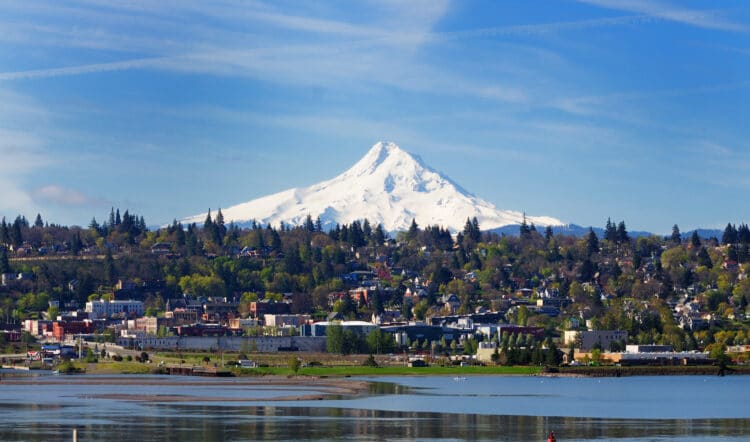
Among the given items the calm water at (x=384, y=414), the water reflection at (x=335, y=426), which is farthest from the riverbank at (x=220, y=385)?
the water reflection at (x=335, y=426)

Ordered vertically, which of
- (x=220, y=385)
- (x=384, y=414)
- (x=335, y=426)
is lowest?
(x=335, y=426)

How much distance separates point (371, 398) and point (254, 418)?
1114 inches

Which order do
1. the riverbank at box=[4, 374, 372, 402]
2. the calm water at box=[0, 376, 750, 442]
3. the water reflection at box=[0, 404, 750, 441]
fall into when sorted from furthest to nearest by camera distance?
1. the riverbank at box=[4, 374, 372, 402]
2. the calm water at box=[0, 376, 750, 442]
3. the water reflection at box=[0, 404, 750, 441]

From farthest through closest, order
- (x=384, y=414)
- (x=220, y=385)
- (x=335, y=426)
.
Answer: (x=220, y=385)
(x=384, y=414)
(x=335, y=426)

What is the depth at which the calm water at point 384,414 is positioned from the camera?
3915 inches

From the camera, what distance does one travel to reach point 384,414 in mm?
115875

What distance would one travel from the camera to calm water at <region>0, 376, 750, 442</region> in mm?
99438

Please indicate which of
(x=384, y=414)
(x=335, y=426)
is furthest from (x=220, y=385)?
(x=335, y=426)

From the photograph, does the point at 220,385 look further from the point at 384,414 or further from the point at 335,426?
the point at 335,426

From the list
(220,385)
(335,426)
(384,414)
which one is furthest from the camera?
(220,385)

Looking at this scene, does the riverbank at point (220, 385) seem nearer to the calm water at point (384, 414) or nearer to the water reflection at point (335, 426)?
the calm water at point (384, 414)

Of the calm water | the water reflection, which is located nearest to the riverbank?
the calm water

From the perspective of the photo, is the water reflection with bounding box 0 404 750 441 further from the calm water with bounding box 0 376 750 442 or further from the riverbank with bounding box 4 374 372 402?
the riverbank with bounding box 4 374 372 402

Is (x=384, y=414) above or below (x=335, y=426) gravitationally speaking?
above
